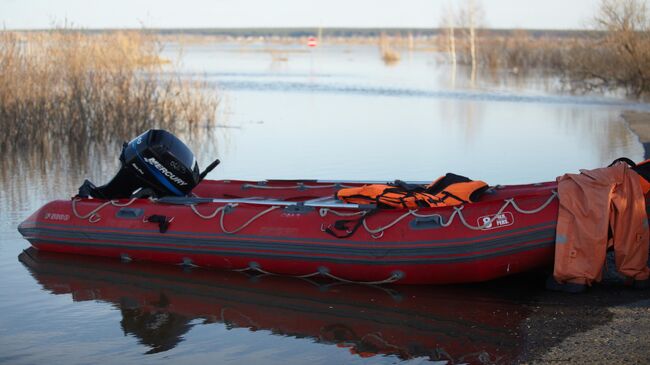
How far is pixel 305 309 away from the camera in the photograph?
6.42 meters

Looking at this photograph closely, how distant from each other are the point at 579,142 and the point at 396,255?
30.7ft

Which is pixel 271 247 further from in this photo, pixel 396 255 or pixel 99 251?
pixel 99 251

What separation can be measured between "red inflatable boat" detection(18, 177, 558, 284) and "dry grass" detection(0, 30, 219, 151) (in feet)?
18.5

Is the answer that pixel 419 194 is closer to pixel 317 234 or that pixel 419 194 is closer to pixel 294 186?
pixel 317 234

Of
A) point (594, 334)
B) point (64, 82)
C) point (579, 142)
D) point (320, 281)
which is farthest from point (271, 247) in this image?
point (579, 142)

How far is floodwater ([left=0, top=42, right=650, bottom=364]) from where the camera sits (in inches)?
220

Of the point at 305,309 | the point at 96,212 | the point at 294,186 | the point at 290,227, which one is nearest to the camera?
the point at 305,309

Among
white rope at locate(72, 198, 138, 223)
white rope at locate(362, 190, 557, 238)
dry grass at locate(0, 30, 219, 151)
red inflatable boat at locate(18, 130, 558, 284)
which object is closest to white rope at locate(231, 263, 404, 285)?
red inflatable boat at locate(18, 130, 558, 284)

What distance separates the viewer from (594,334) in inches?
216

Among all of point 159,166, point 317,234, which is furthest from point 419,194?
point 159,166

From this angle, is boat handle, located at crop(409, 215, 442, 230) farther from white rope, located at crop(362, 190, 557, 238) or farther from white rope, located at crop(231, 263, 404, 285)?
white rope, located at crop(231, 263, 404, 285)

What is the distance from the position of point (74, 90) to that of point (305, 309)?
8.06m

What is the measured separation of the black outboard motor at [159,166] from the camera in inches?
303

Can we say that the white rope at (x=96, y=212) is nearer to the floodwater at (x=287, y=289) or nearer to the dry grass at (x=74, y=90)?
the floodwater at (x=287, y=289)
